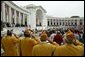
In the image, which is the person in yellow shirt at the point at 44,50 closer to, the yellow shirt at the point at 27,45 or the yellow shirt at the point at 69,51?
the yellow shirt at the point at 69,51

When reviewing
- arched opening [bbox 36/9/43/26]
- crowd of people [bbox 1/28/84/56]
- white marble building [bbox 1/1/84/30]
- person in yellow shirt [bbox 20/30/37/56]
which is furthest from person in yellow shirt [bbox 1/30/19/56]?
arched opening [bbox 36/9/43/26]

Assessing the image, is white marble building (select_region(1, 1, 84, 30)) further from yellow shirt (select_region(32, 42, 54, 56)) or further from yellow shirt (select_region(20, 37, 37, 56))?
yellow shirt (select_region(32, 42, 54, 56))

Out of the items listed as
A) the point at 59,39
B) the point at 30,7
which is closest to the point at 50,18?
the point at 30,7

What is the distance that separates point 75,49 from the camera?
409cm

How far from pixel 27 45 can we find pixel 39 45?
116 centimetres

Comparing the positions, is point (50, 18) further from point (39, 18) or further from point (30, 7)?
point (30, 7)

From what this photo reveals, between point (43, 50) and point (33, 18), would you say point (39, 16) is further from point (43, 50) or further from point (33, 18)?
point (43, 50)

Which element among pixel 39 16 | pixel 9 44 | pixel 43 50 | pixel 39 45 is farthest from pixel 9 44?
pixel 39 16

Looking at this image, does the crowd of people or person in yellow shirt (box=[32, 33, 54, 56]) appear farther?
person in yellow shirt (box=[32, 33, 54, 56])

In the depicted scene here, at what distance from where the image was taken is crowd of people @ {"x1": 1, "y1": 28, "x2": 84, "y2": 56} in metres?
4.12

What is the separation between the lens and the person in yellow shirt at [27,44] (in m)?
5.48

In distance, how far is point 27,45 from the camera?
18.3ft

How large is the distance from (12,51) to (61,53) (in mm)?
1936

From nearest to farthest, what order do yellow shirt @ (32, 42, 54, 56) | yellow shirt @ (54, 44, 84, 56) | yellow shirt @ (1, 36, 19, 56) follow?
yellow shirt @ (54, 44, 84, 56), yellow shirt @ (32, 42, 54, 56), yellow shirt @ (1, 36, 19, 56)
